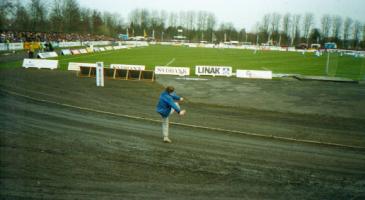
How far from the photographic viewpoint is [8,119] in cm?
1288

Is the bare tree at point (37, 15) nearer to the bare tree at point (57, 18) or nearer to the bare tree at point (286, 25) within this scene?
the bare tree at point (57, 18)

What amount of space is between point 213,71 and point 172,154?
74.6 feet

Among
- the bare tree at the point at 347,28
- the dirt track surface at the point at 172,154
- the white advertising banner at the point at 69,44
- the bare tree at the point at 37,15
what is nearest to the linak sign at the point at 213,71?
the dirt track surface at the point at 172,154

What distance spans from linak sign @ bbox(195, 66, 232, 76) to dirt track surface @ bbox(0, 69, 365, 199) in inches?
564

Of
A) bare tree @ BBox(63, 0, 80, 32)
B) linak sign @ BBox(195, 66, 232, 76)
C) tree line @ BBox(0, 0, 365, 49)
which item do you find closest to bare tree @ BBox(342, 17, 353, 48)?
tree line @ BBox(0, 0, 365, 49)

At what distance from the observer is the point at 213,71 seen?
3206 cm

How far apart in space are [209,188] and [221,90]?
1615cm

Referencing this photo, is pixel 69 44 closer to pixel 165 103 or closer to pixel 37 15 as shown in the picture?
pixel 37 15

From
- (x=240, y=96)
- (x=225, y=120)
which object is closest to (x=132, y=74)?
(x=240, y=96)

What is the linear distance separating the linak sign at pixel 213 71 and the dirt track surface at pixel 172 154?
564 inches

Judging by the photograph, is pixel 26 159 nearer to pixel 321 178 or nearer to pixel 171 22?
pixel 321 178

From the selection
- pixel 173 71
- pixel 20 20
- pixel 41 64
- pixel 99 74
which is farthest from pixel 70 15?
pixel 99 74

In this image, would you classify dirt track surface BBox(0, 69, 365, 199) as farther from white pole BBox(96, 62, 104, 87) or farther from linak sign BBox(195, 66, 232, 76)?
linak sign BBox(195, 66, 232, 76)

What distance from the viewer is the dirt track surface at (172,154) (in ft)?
25.0
